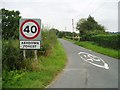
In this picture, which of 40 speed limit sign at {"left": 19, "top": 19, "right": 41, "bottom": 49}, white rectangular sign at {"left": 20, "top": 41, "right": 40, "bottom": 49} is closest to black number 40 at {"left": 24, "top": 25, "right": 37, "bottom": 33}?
40 speed limit sign at {"left": 19, "top": 19, "right": 41, "bottom": 49}

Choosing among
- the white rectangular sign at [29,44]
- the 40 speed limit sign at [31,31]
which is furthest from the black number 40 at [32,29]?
the white rectangular sign at [29,44]

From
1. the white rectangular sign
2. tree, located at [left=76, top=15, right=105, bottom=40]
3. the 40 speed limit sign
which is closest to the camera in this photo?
the 40 speed limit sign

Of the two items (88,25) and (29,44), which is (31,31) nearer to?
(29,44)

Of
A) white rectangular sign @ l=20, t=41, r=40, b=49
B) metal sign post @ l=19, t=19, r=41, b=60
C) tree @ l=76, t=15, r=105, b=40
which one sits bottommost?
white rectangular sign @ l=20, t=41, r=40, b=49

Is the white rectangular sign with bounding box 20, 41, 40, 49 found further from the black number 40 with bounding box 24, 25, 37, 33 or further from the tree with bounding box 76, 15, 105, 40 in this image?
the tree with bounding box 76, 15, 105, 40

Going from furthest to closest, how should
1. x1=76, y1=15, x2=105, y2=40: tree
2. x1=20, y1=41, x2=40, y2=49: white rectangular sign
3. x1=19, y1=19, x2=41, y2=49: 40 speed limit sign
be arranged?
1. x1=76, y1=15, x2=105, y2=40: tree
2. x1=20, y1=41, x2=40, y2=49: white rectangular sign
3. x1=19, y1=19, x2=41, y2=49: 40 speed limit sign

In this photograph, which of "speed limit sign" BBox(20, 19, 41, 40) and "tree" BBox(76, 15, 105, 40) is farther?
"tree" BBox(76, 15, 105, 40)

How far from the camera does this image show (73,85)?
11.3 metres

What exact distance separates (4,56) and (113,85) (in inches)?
210

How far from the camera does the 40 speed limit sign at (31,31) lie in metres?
13.4

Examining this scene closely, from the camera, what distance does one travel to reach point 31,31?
13508mm

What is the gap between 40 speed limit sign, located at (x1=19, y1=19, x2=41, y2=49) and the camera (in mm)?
13367

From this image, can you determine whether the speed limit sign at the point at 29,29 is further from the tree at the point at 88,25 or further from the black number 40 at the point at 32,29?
the tree at the point at 88,25

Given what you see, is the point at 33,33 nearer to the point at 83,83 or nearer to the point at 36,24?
the point at 36,24
